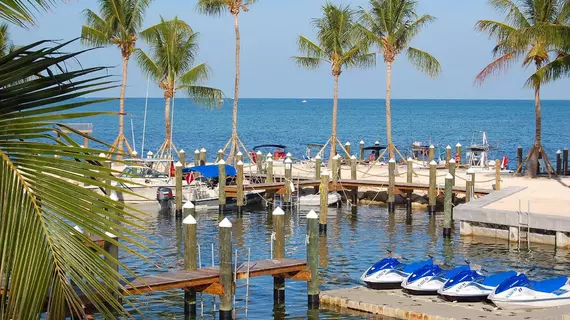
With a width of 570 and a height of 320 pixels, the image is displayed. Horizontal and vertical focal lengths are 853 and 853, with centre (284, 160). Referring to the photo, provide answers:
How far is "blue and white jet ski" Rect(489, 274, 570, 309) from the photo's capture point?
59.1ft

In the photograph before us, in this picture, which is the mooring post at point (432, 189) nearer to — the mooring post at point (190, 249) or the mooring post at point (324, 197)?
the mooring post at point (324, 197)

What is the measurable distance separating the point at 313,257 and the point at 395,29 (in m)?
28.9

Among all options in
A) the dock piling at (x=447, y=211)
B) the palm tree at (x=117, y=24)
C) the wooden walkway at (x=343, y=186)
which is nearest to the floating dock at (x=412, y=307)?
the dock piling at (x=447, y=211)

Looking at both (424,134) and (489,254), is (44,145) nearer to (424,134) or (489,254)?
(489,254)

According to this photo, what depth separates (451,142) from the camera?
360 ft

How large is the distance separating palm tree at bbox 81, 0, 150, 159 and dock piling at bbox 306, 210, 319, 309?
90.8 ft

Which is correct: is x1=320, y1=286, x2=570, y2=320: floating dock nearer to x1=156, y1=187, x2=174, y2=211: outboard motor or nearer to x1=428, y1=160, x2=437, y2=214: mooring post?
x1=428, y1=160, x2=437, y2=214: mooring post

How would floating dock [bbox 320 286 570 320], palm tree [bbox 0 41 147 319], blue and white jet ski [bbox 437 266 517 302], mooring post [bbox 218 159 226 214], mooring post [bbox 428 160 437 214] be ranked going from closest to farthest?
palm tree [bbox 0 41 147 319] → floating dock [bbox 320 286 570 320] → blue and white jet ski [bbox 437 266 517 302] → mooring post [bbox 428 160 437 214] → mooring post [bbox 218 159 226 214]

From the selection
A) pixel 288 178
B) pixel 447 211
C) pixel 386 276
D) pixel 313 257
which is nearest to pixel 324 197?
pixel 447 211

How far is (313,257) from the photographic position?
1883 cm

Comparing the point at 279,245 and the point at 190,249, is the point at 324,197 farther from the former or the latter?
the point at 190,249

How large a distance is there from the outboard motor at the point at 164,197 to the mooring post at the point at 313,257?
62.6 ft

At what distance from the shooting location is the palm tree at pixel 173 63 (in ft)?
154

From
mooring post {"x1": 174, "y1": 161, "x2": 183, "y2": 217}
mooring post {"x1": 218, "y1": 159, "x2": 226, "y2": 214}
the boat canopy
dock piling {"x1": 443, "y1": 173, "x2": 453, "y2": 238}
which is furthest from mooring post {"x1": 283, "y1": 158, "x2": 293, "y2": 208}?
dock piling {"x1": 443, "y1": 173, "x2": 453, "y2": 238}
